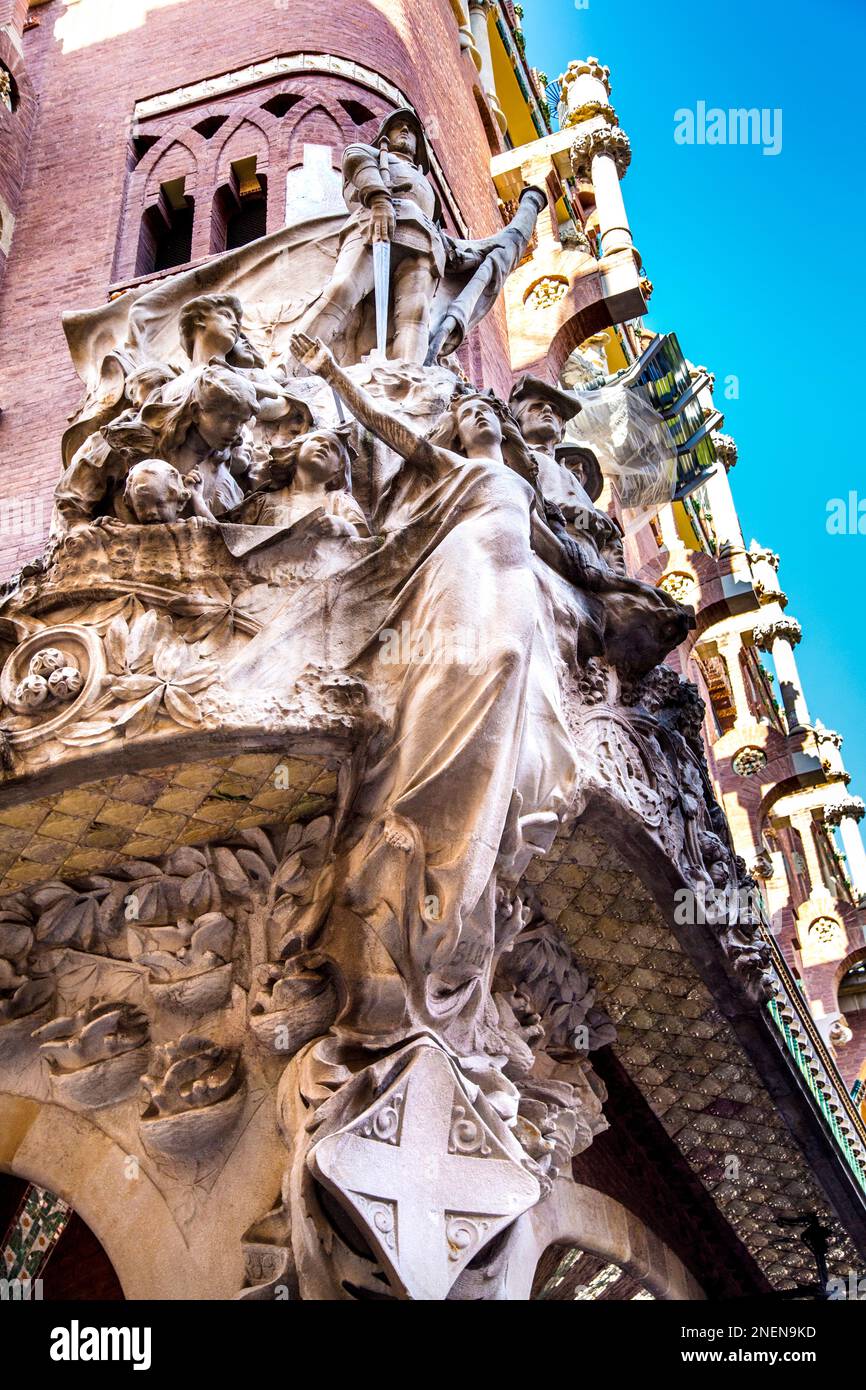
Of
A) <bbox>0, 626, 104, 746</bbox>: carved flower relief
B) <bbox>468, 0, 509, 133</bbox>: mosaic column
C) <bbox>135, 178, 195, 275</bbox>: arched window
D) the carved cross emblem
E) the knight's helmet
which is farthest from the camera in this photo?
<bbox>468, 0, 509, 133</bbox>: mosaic column

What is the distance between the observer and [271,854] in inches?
263

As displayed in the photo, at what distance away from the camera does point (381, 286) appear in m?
9.42

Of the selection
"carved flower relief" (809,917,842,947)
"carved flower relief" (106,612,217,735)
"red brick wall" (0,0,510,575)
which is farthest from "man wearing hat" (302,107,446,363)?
"carved flower relief" (809,917,842,947)

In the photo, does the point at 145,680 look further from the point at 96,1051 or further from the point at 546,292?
the point at 546,292

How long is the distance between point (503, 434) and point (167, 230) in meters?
6.63

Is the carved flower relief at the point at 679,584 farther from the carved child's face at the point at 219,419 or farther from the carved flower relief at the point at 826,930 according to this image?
the carved child's face at the point at 219,419

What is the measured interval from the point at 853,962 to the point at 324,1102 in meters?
17.6

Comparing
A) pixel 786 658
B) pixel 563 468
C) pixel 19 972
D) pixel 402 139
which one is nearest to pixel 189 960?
pixel 19 972

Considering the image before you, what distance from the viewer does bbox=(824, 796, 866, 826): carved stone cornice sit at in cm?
2364

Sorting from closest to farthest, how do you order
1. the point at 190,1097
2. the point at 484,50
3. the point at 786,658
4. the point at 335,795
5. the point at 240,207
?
the point at 190,1097
the point at 335,795
the point at 240,207
the point at 484,50
the point at 786,658

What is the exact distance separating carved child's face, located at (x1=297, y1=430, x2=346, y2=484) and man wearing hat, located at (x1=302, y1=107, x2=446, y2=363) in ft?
6.55

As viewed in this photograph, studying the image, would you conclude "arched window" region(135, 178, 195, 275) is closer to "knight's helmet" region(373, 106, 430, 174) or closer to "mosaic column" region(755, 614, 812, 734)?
"knight's helmet" region(373, 106, 430, 174)

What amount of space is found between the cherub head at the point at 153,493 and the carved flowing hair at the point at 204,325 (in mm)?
1555
